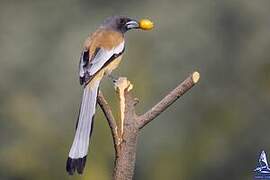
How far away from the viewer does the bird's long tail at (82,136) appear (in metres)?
1.96

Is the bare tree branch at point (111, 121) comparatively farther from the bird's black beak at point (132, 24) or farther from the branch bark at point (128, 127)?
the bird's black beak at point (132, 24)

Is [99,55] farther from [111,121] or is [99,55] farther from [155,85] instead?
[155,85]

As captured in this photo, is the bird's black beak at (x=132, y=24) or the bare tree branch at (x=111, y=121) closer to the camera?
the bare tree branch at (x=111, y=121)

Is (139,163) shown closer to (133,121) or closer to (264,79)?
(264,79)

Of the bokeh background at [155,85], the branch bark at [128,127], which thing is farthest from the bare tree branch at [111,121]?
the bokeh background at [155,85]

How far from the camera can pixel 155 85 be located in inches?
222

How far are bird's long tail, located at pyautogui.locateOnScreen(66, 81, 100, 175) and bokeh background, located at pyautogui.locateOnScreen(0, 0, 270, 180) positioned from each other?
2.15 m

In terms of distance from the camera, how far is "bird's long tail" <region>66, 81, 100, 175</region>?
1.96 meters

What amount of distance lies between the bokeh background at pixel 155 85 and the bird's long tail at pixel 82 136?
7.04 ft

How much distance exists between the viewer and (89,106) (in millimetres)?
2057

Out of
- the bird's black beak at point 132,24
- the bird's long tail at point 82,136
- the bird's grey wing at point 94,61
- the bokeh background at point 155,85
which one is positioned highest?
the bokeh background at point 155,85

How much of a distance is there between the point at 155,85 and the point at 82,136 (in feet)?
12.0

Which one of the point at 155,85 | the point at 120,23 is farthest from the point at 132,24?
the point at 155,85

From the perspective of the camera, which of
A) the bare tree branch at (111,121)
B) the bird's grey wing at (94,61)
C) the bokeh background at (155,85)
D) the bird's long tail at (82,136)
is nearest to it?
the bird's long tail at (82,136)
